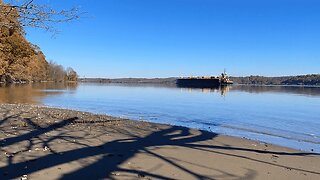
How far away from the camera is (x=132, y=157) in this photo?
26.1ft

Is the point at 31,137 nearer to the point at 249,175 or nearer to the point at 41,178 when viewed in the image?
the point at 41,178

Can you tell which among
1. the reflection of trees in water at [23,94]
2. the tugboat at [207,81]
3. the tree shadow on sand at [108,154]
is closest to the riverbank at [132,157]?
the tree shadow on sand at [108,154]

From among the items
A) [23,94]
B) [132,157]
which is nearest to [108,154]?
[132,157]

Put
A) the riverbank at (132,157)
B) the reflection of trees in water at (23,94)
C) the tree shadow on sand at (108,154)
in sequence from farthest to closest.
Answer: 1. the reflection of trees in water at (23,94)
2. the riverbank at (132,157)
3. the tree shadow on sand at (108,154)

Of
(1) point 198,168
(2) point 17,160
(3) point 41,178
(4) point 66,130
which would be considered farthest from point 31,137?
(1) point 198,168

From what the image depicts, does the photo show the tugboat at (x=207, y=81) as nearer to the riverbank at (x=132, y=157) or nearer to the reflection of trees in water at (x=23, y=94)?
the reflection of trees in water at (x=23, y=94)

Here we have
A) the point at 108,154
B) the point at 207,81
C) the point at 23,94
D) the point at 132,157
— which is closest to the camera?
the point at 132,157

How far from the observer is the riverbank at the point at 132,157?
6.71 m

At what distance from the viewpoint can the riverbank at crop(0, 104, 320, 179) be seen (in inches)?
264

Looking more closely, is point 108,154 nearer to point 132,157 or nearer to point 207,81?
point 132,157

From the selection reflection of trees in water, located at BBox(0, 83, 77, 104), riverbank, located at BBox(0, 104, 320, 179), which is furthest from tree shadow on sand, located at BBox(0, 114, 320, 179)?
reflection of trees in water, located at BBox(0, 83, 77, 104)

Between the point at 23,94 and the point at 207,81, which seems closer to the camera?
the point at 23,94

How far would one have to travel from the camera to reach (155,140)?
10.8m

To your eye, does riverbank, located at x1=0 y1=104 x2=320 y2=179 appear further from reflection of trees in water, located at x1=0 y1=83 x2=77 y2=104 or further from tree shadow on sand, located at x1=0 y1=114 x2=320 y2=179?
reflection of trees in water, located at x1=0 y1=83 x2=77 y2=104
